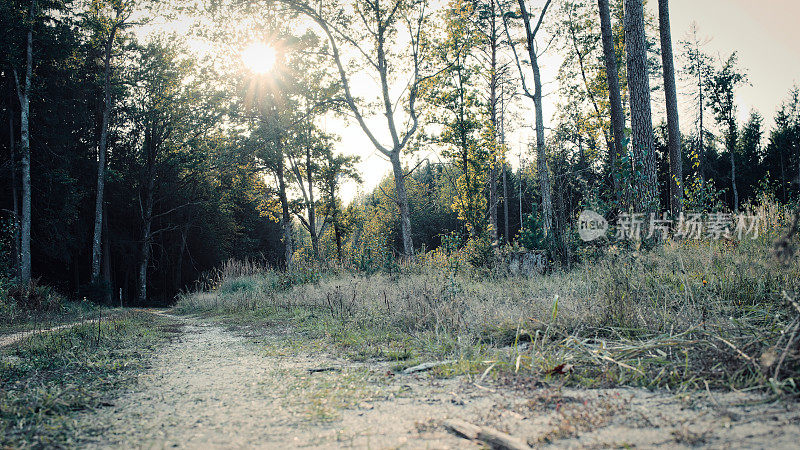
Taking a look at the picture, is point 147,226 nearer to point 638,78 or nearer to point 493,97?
point 493,97

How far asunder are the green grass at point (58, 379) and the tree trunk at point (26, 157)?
42.7 feet

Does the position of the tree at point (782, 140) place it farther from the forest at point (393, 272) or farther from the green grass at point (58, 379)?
the green grass at point (58, 379)

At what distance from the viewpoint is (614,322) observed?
3744 millimetres

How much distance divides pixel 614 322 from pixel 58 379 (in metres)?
4.41

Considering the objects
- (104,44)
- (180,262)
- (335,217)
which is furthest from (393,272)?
(180,262)

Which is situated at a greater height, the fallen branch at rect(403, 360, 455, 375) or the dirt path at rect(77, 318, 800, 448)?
the dirt path at rect(77, 318, 800, 448)

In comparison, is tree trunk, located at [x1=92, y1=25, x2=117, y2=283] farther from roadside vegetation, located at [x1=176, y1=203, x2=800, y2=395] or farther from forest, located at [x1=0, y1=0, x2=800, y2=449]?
roadside vegetation, located at [x1=176, y1=203, x2=800, y2=395]

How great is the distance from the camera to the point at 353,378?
11.1 feet

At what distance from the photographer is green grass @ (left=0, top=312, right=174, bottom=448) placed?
2.18m

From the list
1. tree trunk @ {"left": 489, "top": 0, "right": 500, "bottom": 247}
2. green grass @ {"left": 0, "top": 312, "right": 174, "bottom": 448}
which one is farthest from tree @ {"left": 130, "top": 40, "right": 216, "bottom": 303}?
green grass @ {"left": 0, "top": 312, "right": 174, "bottom": 448}

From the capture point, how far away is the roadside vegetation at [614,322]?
2438mm

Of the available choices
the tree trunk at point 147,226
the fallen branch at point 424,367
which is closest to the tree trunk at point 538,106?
the fallen branch at point 424,367

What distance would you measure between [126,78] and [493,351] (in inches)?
1052

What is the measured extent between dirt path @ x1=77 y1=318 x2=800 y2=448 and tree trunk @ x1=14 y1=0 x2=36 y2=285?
657 inches
